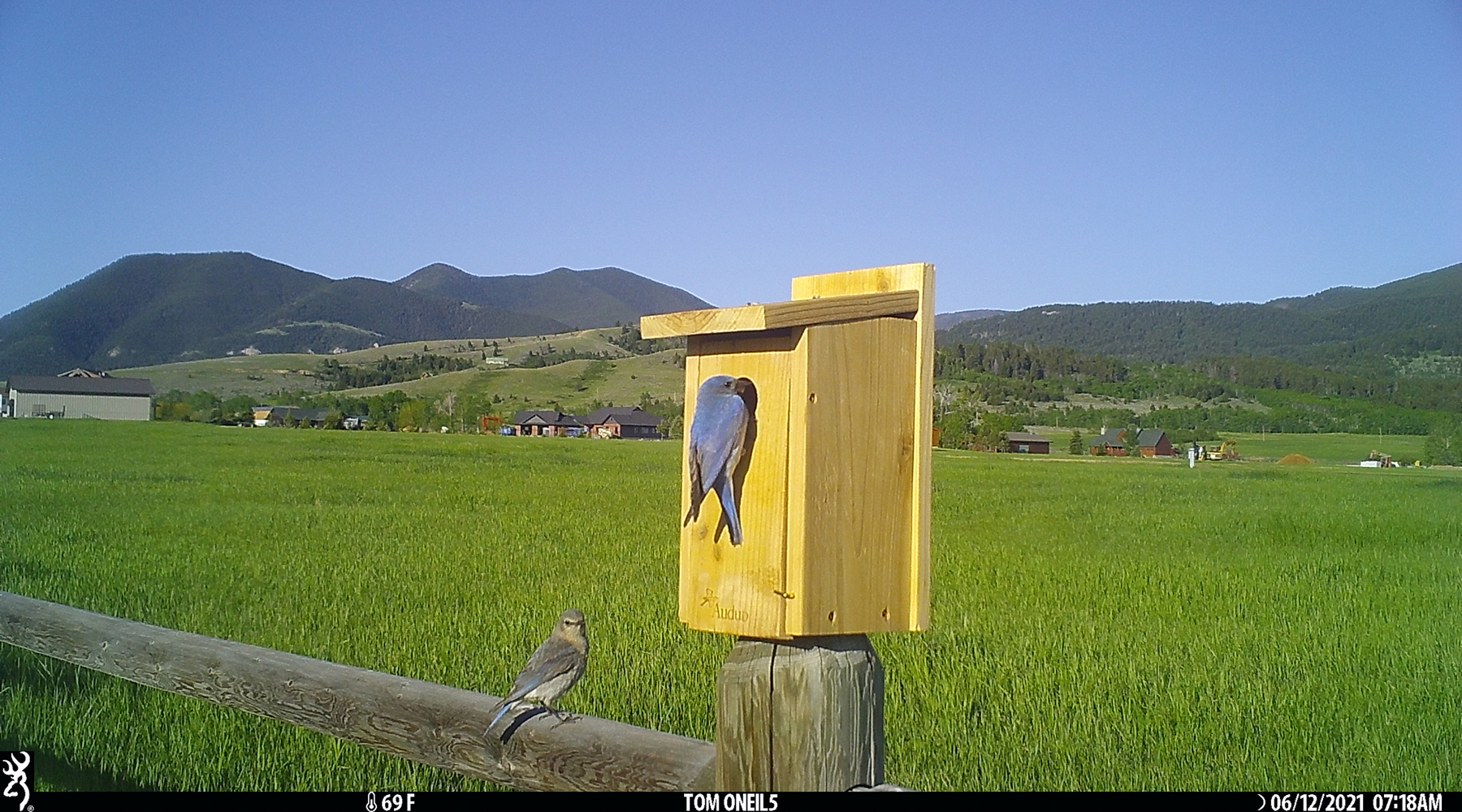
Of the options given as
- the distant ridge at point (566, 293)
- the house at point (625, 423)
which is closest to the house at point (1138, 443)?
the house at point (625, 423)

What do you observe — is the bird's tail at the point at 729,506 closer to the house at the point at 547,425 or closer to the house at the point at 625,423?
the house at the point at 625,423

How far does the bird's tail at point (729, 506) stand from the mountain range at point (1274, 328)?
75.6ft

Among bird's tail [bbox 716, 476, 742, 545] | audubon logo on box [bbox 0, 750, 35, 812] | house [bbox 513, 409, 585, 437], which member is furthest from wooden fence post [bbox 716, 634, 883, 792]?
house [bbox 513, 409, 585, 437]

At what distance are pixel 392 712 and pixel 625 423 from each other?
913 inches

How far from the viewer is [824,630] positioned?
219 centimetres

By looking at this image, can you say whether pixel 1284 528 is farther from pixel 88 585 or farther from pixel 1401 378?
pixel 88 585

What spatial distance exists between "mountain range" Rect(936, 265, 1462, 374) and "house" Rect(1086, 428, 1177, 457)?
3922 millimetres

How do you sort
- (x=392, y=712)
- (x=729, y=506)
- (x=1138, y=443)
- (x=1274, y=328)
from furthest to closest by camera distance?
1. (x=1274, y=328)
2. (x=1138, y=443)
3. (x=392, y=712)
4. (x=729, y=506)

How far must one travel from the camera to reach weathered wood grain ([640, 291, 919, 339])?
224 cm

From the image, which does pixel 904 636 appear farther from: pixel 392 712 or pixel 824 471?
pixel 824 471

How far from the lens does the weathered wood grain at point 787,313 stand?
2244 mm

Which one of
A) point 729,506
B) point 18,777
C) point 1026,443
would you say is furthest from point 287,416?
point 729,506

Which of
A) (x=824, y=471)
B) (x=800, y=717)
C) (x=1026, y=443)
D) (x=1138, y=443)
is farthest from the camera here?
(x=1026, y=443)

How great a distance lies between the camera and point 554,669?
9.92 feet
